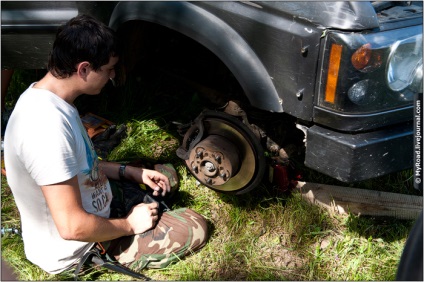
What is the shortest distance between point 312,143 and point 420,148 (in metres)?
0.44

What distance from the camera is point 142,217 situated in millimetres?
3004

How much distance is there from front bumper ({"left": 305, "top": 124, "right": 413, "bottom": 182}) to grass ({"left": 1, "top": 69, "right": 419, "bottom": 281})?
638 mm

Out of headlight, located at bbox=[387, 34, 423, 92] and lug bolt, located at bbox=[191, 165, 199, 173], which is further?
lug bolt, located at bbox=[191, 165, 199, 173]

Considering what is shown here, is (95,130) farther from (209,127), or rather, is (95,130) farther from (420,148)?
(420,148)

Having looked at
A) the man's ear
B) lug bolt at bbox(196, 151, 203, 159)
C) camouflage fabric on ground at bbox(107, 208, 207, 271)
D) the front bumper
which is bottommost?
camouflage fabric on ground at bbox(107, 208, 207, 271)

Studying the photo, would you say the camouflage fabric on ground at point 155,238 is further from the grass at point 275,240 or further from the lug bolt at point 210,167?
the lug bolt at point 210,167

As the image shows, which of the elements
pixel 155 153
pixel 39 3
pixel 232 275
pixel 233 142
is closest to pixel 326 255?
pixel 232 275

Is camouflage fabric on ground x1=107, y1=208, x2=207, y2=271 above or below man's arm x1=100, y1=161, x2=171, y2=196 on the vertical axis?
below

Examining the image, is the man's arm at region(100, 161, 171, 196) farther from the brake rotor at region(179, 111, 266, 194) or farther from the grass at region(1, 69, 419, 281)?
the grass at region(1, 69, 419, 281)

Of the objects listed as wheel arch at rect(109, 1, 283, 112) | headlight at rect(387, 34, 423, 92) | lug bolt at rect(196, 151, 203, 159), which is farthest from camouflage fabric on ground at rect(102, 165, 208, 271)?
headlight at rect(387, 34, 423, 92)

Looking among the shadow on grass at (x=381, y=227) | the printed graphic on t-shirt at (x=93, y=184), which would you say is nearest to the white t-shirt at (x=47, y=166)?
the printed graphic on t-shirt at (x=93, y=184)

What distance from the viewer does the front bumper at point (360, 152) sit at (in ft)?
8.20

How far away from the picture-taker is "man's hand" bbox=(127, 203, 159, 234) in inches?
118

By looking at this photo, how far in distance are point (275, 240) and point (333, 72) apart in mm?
1080
